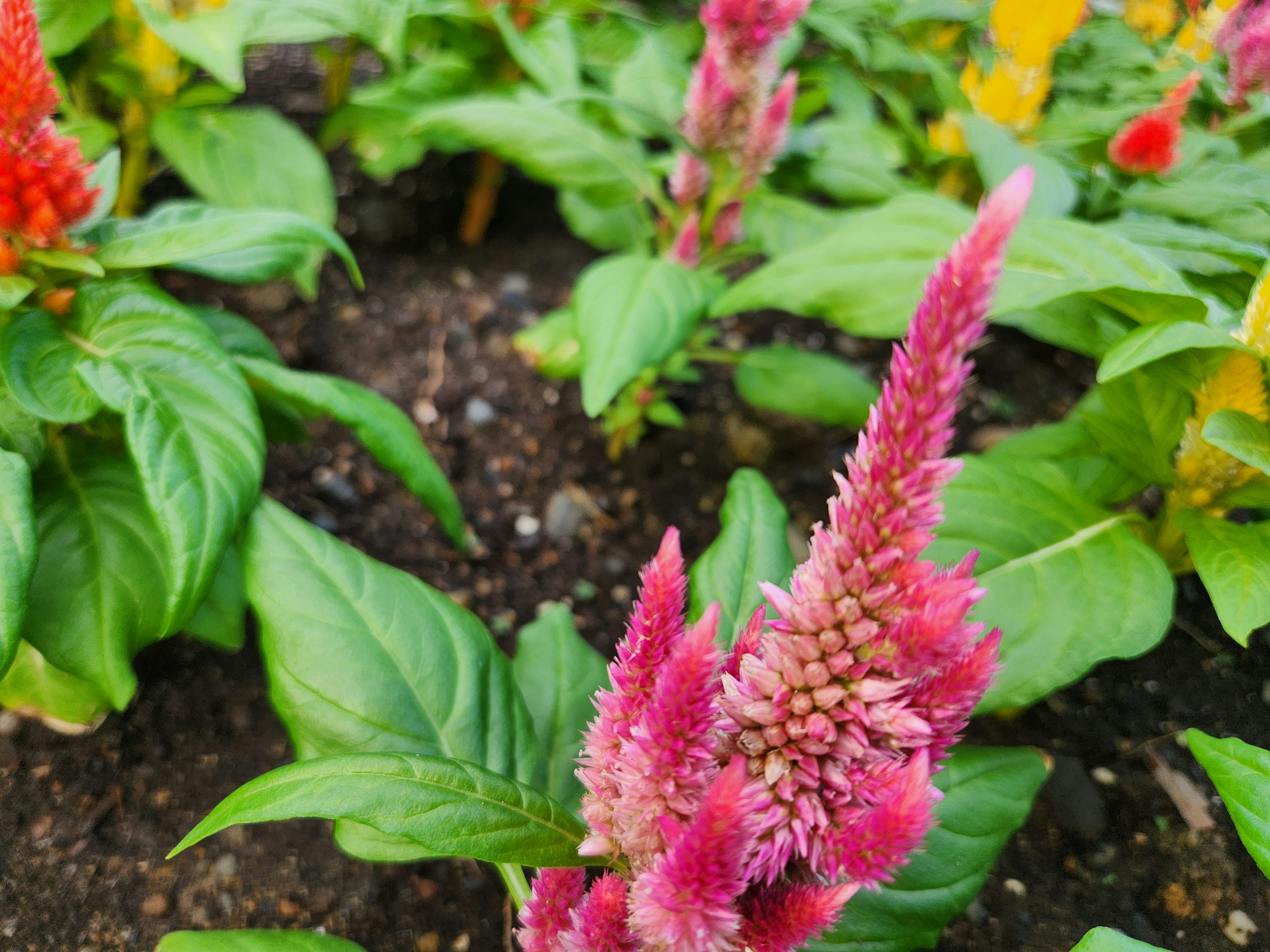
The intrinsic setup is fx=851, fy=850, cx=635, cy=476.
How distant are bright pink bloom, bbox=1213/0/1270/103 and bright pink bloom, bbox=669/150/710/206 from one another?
1.58 m

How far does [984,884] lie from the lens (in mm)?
1365

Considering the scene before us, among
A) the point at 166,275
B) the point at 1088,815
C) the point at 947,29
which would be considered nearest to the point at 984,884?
the point at 1088,815

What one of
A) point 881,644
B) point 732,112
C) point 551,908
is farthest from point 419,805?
point 732,112

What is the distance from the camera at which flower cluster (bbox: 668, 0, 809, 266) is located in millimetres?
1579

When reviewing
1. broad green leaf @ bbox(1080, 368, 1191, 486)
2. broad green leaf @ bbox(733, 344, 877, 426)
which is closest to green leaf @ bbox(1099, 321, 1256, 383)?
broad green leaf @ bbox(1080, 368, 1191, 486)

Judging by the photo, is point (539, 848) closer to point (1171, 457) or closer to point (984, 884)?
point (984, 884)

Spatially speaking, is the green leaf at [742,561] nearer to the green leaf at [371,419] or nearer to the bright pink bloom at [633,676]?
the bright pink bloom at [633,676]

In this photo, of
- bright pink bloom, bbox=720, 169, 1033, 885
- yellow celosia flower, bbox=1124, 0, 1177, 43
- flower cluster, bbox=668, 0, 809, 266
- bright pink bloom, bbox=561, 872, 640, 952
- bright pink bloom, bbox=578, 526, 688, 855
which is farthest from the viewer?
yellow celosia flower, bbox=1124, 0, 1177, 43

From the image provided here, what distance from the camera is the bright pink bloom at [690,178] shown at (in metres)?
1.72

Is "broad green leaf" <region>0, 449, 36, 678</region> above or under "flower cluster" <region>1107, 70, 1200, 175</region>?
under

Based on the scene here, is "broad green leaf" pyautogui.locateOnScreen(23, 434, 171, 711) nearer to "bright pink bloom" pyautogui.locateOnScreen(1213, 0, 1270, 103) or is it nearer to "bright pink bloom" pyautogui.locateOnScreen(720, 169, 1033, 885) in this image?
"bright pink bloom" pyautogui.locateOnScreen(720, 169, 1033, 885)

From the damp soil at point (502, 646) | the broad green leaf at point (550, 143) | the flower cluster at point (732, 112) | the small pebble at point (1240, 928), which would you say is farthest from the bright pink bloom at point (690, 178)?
the small pebble at point (1240, 928)

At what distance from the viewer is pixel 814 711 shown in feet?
2.29

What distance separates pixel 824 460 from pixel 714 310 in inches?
28.8
